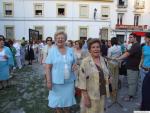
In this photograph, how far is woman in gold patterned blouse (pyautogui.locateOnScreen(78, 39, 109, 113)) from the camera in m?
5.04

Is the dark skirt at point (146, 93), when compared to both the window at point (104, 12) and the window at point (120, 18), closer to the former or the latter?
the window at point (104, 12)

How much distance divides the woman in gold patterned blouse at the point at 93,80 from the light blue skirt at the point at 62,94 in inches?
27.3

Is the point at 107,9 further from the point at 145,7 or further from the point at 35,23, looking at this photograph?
the point at 35,23

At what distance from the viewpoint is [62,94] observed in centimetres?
586

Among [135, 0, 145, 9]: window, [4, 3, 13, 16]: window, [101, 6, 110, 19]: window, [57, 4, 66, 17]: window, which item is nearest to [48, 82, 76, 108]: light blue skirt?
[57, 4, 66, 17]: window

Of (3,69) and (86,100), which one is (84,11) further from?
(86,100)

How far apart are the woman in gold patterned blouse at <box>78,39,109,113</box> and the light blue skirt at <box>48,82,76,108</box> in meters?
0.69

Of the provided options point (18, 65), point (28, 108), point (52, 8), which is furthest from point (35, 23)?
point (28, 108)

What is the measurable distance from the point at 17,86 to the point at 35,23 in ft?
126

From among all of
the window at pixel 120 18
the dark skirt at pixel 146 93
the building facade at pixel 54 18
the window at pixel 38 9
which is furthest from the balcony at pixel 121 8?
the dark skirt at pixel 146 93

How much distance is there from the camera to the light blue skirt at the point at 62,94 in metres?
5.85

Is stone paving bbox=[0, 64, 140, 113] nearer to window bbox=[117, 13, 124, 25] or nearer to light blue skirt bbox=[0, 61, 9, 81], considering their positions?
light blue skirt bbox=[0, 61, 9, 81]

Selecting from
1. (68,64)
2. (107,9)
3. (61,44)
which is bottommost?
(68,64)

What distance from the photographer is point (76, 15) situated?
49.3 m
